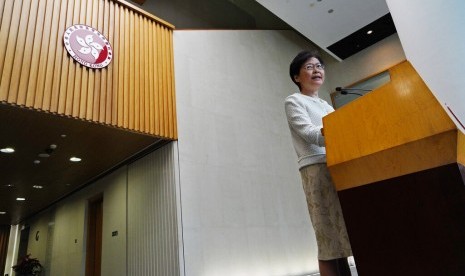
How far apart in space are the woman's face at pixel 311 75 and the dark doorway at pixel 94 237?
502 centimetres

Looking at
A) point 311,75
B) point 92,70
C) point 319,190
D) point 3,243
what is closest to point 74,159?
point 92,70

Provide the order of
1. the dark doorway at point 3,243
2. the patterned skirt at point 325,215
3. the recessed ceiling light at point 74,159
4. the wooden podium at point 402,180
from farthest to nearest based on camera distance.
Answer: the dark doorway at point 3,243, the recessed ceiling light at point 74,159, the patterned skirt at point 325,215, the wooden podium at point 402,180

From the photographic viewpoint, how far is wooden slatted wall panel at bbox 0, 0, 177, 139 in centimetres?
327

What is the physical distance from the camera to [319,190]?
57.5 inches

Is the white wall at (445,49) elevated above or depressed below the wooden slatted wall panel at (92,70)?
below

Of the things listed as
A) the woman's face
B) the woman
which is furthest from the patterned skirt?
the woman's face

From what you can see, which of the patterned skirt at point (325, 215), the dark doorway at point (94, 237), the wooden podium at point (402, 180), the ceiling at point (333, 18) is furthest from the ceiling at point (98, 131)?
the wooden podium at point (402, 180)

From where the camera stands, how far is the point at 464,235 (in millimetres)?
777

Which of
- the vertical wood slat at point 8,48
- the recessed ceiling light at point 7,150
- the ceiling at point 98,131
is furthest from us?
the recessed ceiling light at point 7,150


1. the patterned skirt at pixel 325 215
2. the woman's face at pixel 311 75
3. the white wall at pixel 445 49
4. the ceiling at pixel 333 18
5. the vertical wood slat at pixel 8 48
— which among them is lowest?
the patterned skirt at pixel 325 215

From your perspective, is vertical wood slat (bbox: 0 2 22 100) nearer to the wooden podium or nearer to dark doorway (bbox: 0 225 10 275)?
the wooden podium

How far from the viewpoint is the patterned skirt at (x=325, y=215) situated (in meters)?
1.39

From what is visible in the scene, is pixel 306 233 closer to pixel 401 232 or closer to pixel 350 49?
pixel 350 49

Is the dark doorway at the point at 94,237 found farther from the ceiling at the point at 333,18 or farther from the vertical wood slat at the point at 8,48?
the ceiling at the point at 333,18
